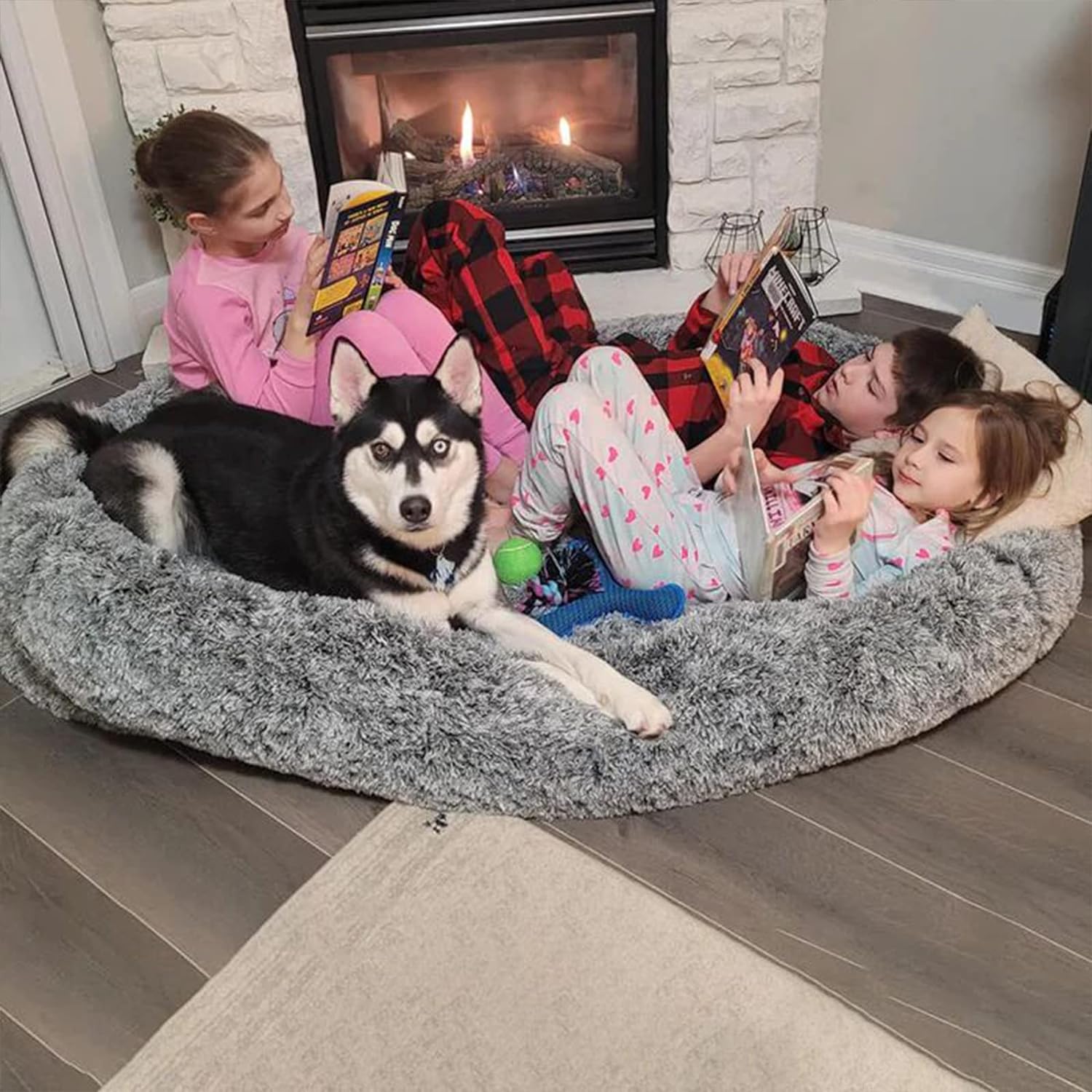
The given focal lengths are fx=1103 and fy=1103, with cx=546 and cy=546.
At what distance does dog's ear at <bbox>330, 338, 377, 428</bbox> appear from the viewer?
5.48ft

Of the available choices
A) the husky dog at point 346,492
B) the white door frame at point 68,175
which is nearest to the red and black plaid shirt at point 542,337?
the husky dog at point 346,492

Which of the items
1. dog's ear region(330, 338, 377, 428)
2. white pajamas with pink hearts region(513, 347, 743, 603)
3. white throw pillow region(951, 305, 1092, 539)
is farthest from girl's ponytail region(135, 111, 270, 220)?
white throw pillow region(951, 305, 1092, 539)

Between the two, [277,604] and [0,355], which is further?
[0,355]

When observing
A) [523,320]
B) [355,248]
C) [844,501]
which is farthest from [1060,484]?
[355,248]

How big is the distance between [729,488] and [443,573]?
22.6 inches

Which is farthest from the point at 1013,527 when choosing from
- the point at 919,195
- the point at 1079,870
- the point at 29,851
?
the point at 29,851

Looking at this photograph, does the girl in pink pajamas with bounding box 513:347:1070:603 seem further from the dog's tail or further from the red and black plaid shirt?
the dog's tail

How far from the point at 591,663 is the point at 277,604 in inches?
20.3

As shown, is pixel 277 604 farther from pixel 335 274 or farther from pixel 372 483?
pixel 335 274

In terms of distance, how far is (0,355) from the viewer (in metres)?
2.98

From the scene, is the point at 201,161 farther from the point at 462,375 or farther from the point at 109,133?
the point at 109,133

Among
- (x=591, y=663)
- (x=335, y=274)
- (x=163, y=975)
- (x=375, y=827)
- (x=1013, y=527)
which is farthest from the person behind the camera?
(x=335, y=274)

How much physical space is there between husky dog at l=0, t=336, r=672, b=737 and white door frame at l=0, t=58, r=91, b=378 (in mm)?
929

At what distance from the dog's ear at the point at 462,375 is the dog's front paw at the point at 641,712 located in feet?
1.71
